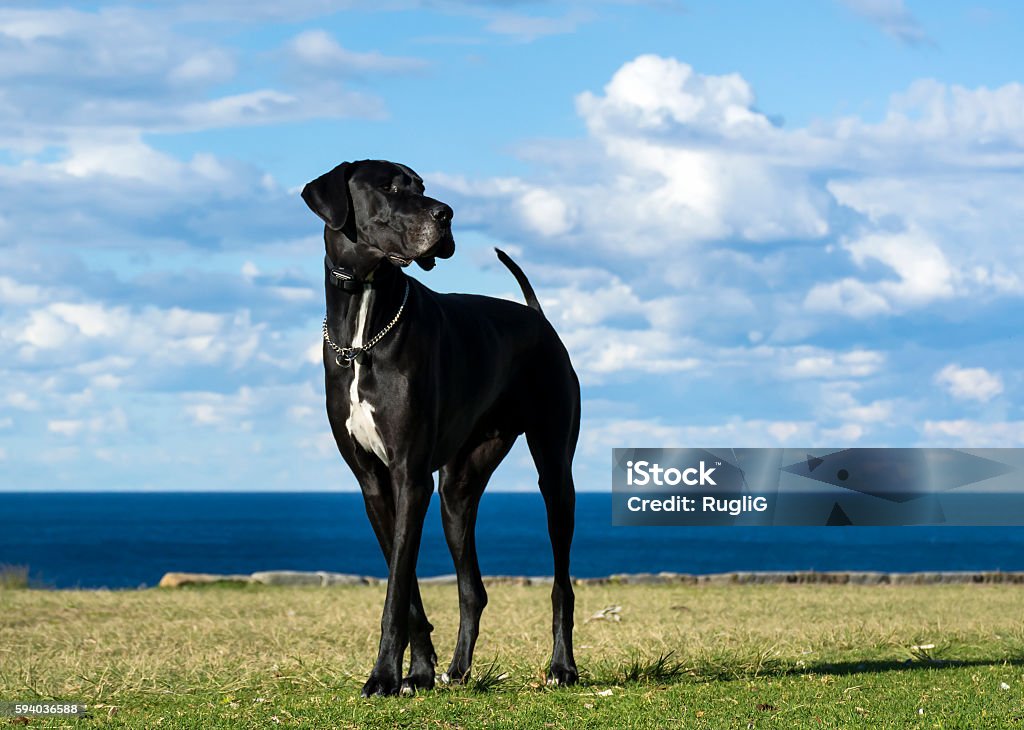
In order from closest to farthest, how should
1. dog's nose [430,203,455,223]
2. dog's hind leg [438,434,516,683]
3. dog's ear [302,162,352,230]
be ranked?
dog's nose [430,203,455,223] → dog's ear [302,162,352,230] → dog's hind leg [438,434,516,683]

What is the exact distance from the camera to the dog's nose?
23.6 feet

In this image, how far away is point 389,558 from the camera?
7613mm

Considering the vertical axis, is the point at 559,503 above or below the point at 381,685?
above

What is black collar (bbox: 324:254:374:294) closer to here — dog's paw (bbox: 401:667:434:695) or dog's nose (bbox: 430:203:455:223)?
dog's nose (bbox: 430:203:455:223)

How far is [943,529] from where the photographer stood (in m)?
170

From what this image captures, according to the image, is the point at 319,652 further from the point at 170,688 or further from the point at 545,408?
the point at 545,408

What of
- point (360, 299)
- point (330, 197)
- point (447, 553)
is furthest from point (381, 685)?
point (447, 553)

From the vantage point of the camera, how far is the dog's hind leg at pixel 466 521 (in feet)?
28.2

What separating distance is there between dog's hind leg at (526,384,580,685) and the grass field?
0.21 metres

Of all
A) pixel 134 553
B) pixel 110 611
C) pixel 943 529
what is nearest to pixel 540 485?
pixel 110 611

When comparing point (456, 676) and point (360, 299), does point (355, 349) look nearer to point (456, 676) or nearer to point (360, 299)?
point (360, 299)

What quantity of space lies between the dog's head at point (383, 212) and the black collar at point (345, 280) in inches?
5.9

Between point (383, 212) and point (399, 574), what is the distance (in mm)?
2068

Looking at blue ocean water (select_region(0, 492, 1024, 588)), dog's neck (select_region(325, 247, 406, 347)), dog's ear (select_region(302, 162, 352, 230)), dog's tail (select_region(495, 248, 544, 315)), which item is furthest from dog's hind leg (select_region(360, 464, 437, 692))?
blue ocean water (select_region(0, 492, 1024, 588))
